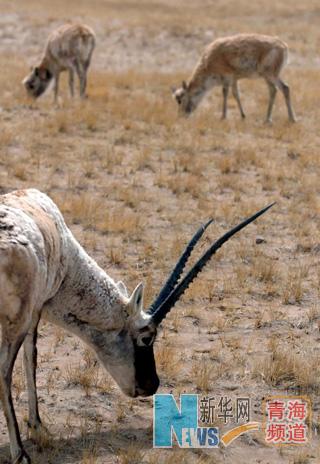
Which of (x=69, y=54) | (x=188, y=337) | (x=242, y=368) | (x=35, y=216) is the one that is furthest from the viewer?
(x=69, y=54)

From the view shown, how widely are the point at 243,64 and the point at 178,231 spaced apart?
817 cm

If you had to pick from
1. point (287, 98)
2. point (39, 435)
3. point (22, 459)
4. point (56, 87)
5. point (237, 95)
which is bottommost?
point (56, 87)

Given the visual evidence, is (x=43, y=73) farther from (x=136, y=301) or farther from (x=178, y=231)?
(x=136, y=301)

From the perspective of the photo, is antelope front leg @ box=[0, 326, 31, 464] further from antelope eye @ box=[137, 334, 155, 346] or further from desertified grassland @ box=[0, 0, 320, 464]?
antelope eye @ box=[137, 334, 155, 346]

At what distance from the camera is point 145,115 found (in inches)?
644

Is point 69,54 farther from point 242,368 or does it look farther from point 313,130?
point 242,368

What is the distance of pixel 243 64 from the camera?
17.8 meters

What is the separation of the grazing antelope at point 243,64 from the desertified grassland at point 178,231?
493mm

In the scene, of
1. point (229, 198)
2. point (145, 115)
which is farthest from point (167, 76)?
point (229, 198)

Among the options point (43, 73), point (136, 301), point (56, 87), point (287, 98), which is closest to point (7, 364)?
point (136, 301)

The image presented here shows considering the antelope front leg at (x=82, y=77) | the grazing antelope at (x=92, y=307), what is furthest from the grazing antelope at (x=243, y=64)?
the grazing antelope at (x=92, y=307)

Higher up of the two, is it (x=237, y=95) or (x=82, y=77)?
(x=237, y=95)

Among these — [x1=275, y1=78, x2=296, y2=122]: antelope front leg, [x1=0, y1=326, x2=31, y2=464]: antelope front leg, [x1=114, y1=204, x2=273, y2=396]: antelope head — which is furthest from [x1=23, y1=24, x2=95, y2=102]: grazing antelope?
[x1=0, y1=326, x2=31, y2=464]: antelope front leg

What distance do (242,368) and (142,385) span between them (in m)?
1.54
